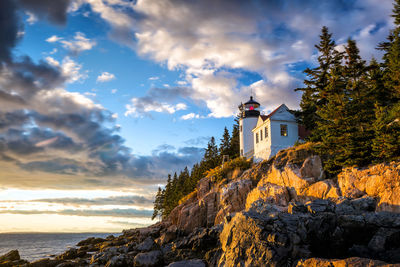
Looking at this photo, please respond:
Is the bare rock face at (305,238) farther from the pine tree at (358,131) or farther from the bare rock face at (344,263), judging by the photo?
the pine tree at (358,131)

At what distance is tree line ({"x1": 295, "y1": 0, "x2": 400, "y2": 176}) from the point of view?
760 inches

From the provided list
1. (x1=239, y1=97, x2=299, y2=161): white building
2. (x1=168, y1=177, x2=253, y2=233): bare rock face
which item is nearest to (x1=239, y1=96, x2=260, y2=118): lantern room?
(x1=239, y1=97, x2=299, y2=161): white building

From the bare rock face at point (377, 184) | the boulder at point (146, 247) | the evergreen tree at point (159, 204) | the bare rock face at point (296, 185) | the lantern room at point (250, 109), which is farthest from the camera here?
the evergreen tree at point (159, 204)

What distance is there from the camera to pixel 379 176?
17.6 m

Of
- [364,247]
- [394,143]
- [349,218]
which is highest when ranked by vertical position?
[394,143]

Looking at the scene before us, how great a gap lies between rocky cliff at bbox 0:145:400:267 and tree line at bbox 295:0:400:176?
1.18 m

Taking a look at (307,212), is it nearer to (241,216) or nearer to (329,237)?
(329,237)

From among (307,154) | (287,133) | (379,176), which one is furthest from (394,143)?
(287,133)

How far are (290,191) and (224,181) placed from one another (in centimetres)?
1141

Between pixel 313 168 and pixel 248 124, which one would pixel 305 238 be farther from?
pixel 248 124

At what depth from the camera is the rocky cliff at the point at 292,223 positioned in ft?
33.3

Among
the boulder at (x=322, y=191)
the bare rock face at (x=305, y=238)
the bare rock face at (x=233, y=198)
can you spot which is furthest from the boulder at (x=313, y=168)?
the bare rock face at (x=305, y=238)

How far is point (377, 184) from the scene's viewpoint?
57.2ft

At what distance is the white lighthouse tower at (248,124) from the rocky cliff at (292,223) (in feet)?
29.3
